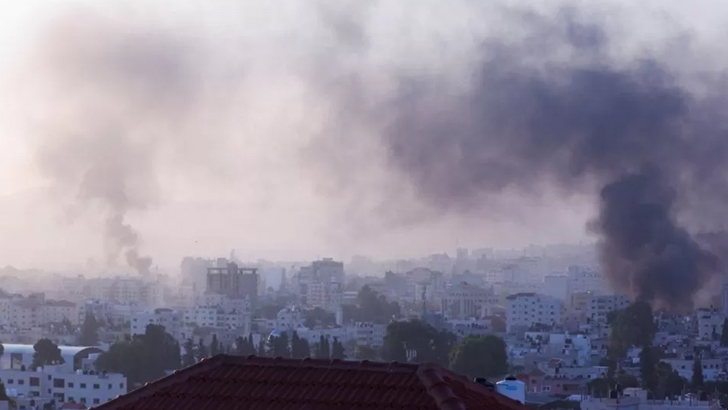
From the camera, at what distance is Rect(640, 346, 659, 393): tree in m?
38.6

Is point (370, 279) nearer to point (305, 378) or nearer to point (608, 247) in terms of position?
point (608, 247)

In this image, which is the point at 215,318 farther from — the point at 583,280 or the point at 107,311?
the point at 583,280

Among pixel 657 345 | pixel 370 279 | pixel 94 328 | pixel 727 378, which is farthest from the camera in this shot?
pixel 370 279

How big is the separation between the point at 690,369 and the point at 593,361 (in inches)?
211

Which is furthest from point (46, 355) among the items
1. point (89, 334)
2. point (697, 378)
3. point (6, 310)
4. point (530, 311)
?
point (6, 310)

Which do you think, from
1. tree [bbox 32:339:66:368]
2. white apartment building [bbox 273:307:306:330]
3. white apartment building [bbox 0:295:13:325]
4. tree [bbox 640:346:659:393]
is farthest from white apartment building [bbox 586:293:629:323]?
tree [bbox 32:339:66:368]

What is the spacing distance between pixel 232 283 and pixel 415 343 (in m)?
39.6

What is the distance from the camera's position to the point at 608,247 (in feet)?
210

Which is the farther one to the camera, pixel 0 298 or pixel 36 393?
pixel 0 298

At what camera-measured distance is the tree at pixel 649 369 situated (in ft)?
127

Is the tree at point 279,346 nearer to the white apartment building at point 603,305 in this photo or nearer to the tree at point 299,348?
the tree at point 299,348

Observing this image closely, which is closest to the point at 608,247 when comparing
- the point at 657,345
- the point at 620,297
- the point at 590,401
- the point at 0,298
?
the point at 620,297

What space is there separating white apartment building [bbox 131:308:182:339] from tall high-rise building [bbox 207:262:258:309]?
16150 millimetres

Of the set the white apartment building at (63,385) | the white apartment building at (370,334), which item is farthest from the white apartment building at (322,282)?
the white apartment building at (63,385)
